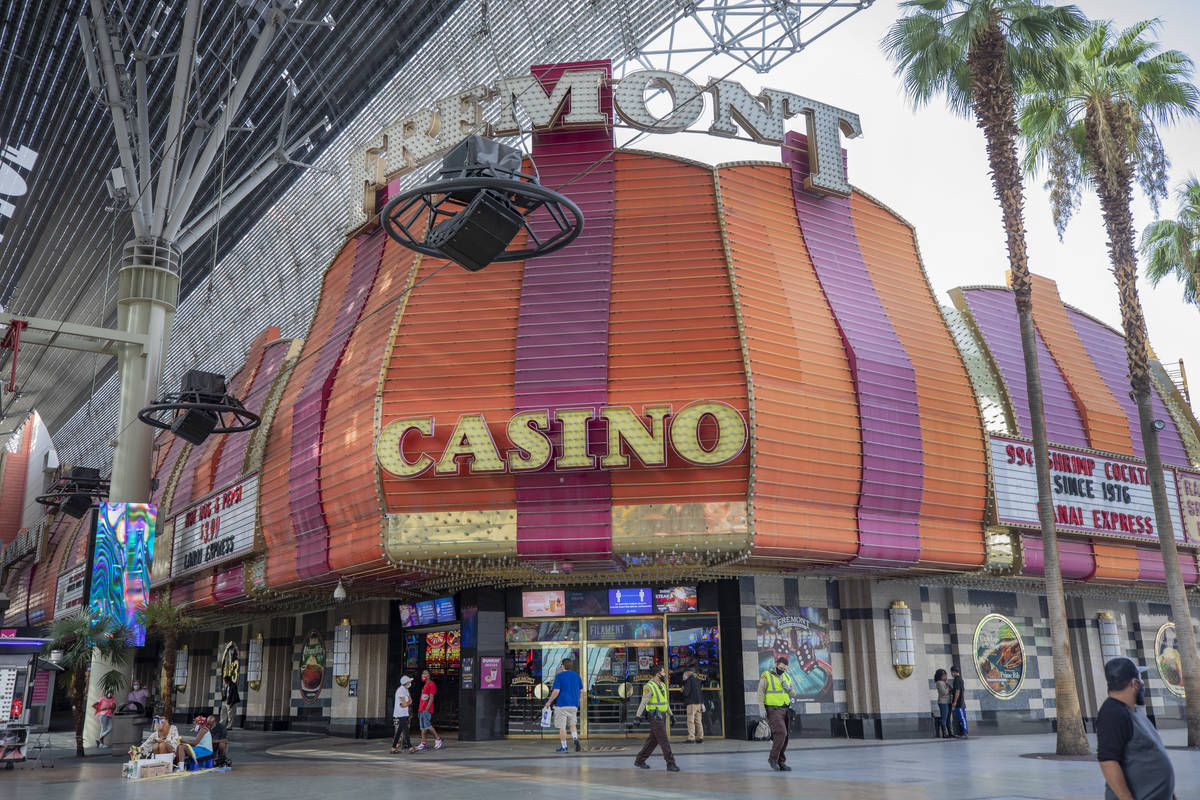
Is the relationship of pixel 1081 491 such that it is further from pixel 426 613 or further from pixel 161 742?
pixel 161 742

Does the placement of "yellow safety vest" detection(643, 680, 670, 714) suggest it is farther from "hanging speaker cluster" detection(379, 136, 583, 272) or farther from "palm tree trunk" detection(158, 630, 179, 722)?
"palm tree trunk" detection(158, 630, 179, 722)

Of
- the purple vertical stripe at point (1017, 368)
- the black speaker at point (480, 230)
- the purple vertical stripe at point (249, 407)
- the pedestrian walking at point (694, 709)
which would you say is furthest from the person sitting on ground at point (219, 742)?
the purple vertical stripe at point (1017, 368)

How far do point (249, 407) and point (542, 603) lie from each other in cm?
1213

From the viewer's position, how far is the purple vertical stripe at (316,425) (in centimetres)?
2202

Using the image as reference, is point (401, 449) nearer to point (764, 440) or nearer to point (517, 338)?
point (517, 338)

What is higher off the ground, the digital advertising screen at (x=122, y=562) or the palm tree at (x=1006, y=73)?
the palm tree at (x=1006, y=73)

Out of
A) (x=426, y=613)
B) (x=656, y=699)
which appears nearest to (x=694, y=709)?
(x=656, y=699)

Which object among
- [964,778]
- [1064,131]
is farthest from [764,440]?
[1064,131]

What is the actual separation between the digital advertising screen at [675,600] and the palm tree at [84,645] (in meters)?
13.6

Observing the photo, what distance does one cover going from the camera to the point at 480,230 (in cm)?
1058

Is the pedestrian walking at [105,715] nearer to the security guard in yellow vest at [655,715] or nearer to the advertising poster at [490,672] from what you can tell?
the advertising poster at [490,672]

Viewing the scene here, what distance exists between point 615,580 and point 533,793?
409 inches

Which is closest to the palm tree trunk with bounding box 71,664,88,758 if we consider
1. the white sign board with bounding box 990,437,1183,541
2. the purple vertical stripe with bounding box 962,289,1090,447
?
the white sign board with bounding box 990,437,1183,541

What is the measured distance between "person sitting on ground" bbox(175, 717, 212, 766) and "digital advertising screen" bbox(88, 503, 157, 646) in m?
8.54
